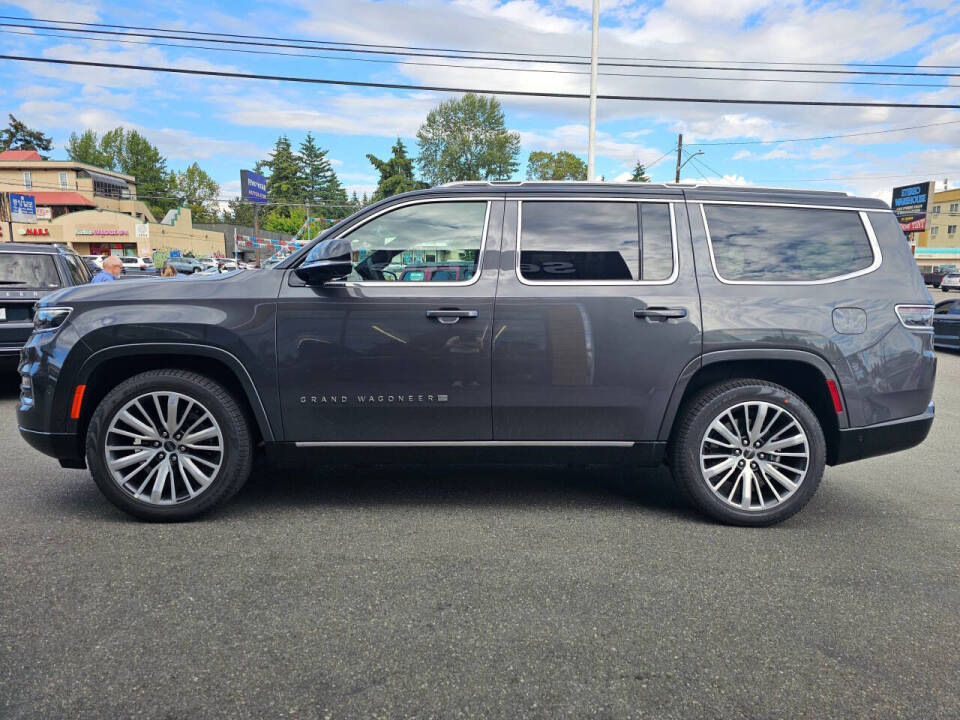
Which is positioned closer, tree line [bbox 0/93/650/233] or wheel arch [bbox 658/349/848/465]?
wheel arch [bbox 658/349/848/465]

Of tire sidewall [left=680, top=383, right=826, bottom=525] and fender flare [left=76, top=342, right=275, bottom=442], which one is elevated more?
fender flare [left=76, top=342, right=275, bottom=442]

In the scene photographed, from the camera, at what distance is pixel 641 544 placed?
371cm

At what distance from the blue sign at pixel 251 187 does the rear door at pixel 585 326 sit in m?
56.3

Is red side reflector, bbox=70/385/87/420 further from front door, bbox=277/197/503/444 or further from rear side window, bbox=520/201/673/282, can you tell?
rear side window, bbox=520/201/673/282

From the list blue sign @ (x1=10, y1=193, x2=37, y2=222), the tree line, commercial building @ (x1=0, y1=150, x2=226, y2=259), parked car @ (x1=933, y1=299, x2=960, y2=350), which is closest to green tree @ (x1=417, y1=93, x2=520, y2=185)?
the tree line

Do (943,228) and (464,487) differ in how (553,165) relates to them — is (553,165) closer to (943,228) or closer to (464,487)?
(943,228)

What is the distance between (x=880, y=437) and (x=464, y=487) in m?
2.58

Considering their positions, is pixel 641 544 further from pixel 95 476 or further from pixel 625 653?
pixel 95 476

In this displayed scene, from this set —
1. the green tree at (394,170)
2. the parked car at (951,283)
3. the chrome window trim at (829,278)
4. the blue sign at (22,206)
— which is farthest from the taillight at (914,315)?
the green tree at (394,170)

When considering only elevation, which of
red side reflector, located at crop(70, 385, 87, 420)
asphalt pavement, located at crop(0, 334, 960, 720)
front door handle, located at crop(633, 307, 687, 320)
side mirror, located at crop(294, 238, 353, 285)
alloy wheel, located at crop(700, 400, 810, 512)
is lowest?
asphalt pavement, located at crop(0, 334, 960, 720)

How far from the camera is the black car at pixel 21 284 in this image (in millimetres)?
7816

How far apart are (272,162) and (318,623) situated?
113447 mm

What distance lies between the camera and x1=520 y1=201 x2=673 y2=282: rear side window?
157 inches

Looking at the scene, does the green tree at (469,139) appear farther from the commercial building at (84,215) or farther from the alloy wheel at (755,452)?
the alloy wheel at (755,452)
